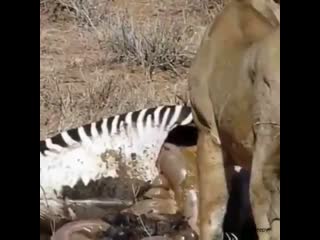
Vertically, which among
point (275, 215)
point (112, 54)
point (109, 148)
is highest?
point (112, 54)

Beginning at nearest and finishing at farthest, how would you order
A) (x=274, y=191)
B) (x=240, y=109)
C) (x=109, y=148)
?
(x=274, y=191), (x=240, y=109), (x=109, y=148)

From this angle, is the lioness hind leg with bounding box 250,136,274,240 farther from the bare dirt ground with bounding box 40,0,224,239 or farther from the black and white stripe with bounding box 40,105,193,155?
the bare dirt ground with bounding box 40,0,224,239

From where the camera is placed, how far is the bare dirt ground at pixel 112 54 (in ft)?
11.0

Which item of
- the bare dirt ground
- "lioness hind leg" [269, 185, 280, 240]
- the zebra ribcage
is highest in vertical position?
the bare dirt ground

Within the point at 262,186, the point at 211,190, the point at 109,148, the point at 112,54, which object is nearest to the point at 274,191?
the point at 262,186

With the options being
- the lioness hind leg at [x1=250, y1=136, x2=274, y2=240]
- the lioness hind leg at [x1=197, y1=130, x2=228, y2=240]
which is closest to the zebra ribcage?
the lioness hind leg at [x1=197, y1=130, x2=228, y2=240]

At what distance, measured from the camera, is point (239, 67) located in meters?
2.57

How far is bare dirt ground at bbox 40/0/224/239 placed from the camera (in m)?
3.35

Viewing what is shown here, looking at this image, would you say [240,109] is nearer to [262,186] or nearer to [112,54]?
[262,186]

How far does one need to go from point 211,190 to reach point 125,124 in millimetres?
637

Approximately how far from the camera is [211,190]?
9.02ft

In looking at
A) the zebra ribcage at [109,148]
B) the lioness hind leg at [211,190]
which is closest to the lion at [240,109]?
the lioness hind leg at [211,190]
